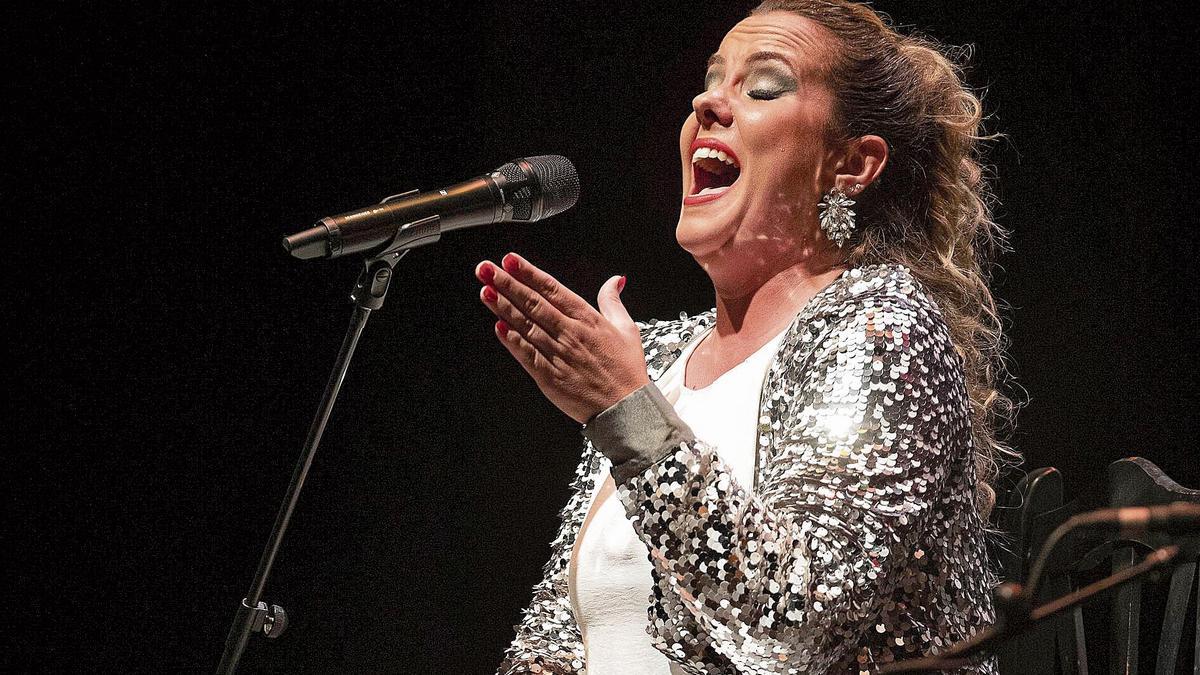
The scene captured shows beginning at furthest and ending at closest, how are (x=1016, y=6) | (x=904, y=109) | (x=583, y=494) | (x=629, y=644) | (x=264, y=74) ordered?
1. (x=264, y=74)
2. (x=1016, y=6)
3. (x=583, y=494)
4. (x=904, y=109)
5. (x=629, y=644)

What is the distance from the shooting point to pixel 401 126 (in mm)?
2635

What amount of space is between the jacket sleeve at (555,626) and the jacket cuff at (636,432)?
22.5 inches

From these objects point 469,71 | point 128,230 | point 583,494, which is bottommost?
point 583,494

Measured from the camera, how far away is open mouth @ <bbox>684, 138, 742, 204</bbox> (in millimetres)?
1706

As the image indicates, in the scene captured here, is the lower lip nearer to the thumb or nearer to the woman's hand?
the thumb

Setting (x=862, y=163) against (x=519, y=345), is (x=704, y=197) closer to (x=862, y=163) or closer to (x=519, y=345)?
(x=862, y=163)

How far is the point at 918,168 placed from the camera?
1765mm

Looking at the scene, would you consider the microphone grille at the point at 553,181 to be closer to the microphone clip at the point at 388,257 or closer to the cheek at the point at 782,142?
the microphone clip at the point at 388,257

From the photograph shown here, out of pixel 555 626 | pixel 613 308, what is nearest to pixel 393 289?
pixel 555 626

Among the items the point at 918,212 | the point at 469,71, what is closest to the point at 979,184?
the point at 918,212

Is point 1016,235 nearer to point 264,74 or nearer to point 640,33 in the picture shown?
point 640,33

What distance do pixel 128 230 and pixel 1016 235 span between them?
71.4 inches

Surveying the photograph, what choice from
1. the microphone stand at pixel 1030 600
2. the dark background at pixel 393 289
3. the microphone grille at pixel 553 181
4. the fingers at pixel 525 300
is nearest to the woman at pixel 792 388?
the fingers at pixel 525 300

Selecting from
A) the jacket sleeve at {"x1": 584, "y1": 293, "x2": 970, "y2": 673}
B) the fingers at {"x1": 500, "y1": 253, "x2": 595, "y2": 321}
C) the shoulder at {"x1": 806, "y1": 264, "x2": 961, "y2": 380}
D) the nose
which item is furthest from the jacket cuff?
the nose
